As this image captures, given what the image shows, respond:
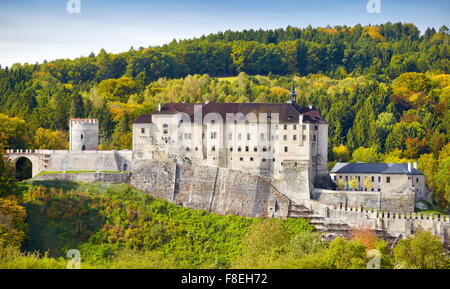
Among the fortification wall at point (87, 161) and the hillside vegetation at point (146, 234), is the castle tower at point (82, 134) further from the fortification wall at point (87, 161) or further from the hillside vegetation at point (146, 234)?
the hillside vegetation at point (146, 234)

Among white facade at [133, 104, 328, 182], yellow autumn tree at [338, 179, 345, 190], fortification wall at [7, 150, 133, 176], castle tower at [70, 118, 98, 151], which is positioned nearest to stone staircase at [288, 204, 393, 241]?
white facade at [133, 104, 328, 182]

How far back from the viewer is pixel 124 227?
2739 inches

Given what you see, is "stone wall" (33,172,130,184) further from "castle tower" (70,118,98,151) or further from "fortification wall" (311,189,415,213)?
"fortification wall" (311,189,415,213)

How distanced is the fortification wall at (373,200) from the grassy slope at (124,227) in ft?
10.6

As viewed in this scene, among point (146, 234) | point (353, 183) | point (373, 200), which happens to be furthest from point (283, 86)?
point (146, 234)

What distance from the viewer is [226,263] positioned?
6481 cm

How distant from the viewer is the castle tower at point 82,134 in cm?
7756

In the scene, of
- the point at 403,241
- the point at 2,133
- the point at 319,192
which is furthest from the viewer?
the point at 2,133

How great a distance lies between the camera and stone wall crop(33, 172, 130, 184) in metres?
73.9

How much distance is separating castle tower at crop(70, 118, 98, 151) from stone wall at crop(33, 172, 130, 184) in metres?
4.04

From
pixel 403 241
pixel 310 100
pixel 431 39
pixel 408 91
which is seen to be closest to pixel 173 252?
pixel 403 241

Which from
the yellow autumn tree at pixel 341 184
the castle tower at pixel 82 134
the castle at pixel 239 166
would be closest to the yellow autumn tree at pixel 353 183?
the castle at pixel 239 166
